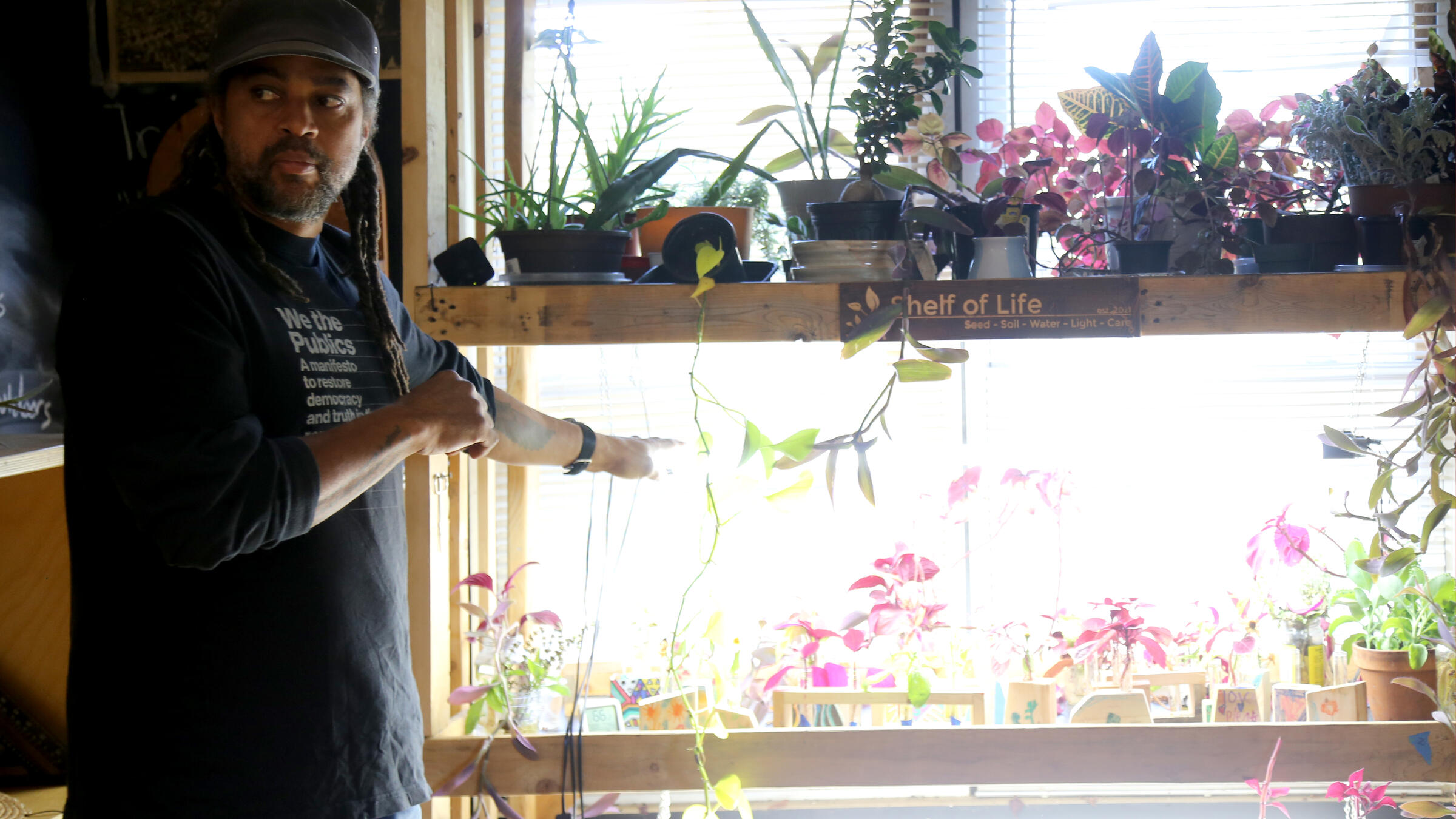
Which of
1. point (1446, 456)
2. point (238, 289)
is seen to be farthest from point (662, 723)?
point (1446, 456)

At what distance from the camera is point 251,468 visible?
962 millimetres

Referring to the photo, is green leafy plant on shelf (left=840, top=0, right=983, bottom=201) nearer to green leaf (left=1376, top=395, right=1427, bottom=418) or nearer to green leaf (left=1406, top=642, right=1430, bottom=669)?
green leaf (left=1376, top=395, right=1427, bottom=418)

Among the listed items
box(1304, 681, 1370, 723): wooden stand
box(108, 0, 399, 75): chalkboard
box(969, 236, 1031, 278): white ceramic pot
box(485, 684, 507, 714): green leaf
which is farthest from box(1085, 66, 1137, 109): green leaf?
box(485, 684, 507, 714): green leaf

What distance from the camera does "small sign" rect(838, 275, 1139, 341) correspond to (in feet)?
4.79

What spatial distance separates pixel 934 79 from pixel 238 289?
41.2 inches

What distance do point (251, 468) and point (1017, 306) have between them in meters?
1.02

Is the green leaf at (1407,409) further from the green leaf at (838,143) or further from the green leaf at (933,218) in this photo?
the green leaf at (838,143)

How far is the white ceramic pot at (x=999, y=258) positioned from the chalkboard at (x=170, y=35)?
1.08m

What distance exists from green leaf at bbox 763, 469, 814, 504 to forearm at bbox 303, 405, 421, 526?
0.55 meters

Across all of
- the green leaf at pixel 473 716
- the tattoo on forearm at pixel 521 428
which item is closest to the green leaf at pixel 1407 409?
the tattoo on forearm at pixel 521 428

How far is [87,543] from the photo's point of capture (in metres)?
1.06

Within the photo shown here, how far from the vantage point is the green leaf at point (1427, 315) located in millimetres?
1379

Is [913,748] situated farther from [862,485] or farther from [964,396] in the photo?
[964,396]

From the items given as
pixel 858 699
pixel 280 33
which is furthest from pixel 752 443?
pixel 280 33
